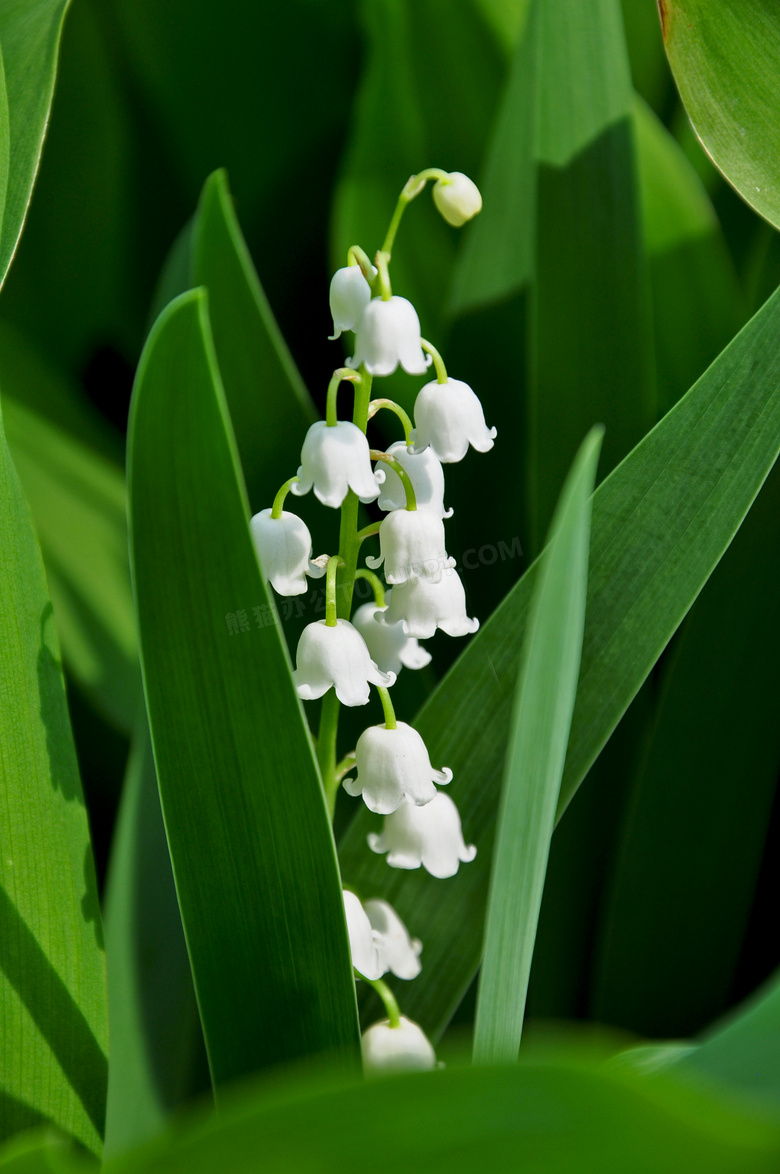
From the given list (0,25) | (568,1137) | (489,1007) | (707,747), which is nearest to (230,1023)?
(489,1007)

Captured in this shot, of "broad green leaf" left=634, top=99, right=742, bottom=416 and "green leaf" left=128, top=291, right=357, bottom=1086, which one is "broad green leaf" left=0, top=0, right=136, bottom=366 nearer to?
"broad green leaf" left=634, top=99, right=742, bottom=416

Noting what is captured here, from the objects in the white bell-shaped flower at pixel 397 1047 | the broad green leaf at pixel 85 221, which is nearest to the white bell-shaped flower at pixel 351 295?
the white bell-shaped flower at pixel 397 1047

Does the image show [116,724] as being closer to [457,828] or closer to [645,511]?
[457,828]

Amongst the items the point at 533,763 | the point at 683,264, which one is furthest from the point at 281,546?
the point at 683,264

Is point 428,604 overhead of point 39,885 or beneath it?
overhead

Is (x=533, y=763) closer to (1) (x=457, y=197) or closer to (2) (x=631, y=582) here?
(2) (x=631, y=582)

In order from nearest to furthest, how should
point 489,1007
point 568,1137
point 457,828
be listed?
point 568,1137 → point 489,1007 → point 457,828
